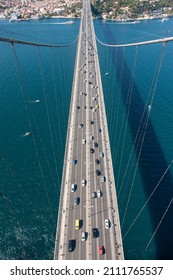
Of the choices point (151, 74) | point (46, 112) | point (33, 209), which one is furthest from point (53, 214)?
point (151, 74)

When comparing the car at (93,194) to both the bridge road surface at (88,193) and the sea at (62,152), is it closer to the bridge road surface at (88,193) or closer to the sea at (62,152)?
the bridge road surface at (88,193)

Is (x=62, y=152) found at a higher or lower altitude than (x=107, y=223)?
lower

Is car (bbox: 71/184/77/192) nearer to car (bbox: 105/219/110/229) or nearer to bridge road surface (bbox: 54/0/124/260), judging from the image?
bridge road surface (bbox: 54/0/124/260)

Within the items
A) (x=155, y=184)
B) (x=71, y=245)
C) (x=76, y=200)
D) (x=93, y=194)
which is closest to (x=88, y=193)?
(x=93, y=194)

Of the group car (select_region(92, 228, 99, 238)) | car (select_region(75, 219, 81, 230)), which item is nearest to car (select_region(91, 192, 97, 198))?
car (select_region(75, 219, 81, 230))

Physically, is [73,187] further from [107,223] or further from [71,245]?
[71,245]

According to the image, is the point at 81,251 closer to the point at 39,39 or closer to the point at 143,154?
the point at 143,154
